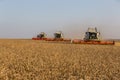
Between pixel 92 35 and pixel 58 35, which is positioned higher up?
pixel 58 35

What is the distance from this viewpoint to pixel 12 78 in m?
12.0

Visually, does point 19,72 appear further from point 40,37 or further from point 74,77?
point 40,37

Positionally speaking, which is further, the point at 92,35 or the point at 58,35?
the point at 58,35

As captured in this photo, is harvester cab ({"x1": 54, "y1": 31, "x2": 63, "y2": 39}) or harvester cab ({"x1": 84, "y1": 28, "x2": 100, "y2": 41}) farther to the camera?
harvester cab ({"x1": 54, "y1": 31, "x2": 63, "y2": 39})

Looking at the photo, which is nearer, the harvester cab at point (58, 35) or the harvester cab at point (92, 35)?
the harvester cab at point (92, 35)

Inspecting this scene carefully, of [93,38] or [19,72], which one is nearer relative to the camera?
[19,72]

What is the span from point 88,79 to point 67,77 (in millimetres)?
923

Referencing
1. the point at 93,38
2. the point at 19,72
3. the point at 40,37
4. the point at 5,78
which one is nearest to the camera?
the point at 5,78

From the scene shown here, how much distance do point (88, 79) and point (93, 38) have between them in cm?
3573

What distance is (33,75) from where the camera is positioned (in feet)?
42.1

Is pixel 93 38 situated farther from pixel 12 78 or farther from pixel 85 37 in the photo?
pixel 12 78

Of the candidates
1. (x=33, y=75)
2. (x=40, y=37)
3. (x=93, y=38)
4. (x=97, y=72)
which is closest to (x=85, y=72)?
(x=97, y=72)

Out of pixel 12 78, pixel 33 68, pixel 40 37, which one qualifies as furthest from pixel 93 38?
pixel 12 78

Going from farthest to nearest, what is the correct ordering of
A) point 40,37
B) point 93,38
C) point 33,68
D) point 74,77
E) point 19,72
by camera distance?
point 40,37
point 93,38
point 33,68
point 19,72
point 74,77
